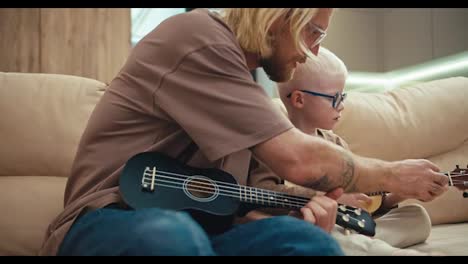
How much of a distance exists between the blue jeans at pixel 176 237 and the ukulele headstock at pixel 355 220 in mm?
321

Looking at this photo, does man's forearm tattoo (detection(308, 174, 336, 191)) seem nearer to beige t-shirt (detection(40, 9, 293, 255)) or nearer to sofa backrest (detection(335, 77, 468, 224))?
beige t-shirt (detection(40, 9, 293, 255))

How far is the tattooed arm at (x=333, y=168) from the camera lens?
96cm

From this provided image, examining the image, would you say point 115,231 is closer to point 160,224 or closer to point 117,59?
point 160,224

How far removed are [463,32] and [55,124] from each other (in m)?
2.69

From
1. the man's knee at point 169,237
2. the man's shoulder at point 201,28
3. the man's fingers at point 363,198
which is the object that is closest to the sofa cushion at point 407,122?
the man's fingers at point 363,198

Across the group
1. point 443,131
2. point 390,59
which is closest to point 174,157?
point 443,131

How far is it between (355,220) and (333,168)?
215 mm

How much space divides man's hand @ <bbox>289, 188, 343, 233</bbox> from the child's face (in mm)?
449

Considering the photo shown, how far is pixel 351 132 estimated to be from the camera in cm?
179

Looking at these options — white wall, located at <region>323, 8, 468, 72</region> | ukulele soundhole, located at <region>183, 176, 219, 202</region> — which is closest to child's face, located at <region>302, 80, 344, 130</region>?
ukulele soundhole, located at <region>183, 176, 219, 202</region>

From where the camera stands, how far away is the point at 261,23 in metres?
1.06

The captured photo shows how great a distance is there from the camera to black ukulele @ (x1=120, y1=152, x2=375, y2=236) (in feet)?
3.11

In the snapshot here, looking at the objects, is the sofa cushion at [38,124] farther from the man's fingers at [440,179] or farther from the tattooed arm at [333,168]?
the man's fingers at [440,179]

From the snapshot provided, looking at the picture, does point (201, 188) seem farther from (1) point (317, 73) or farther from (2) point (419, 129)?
(2) point (419, 129)
